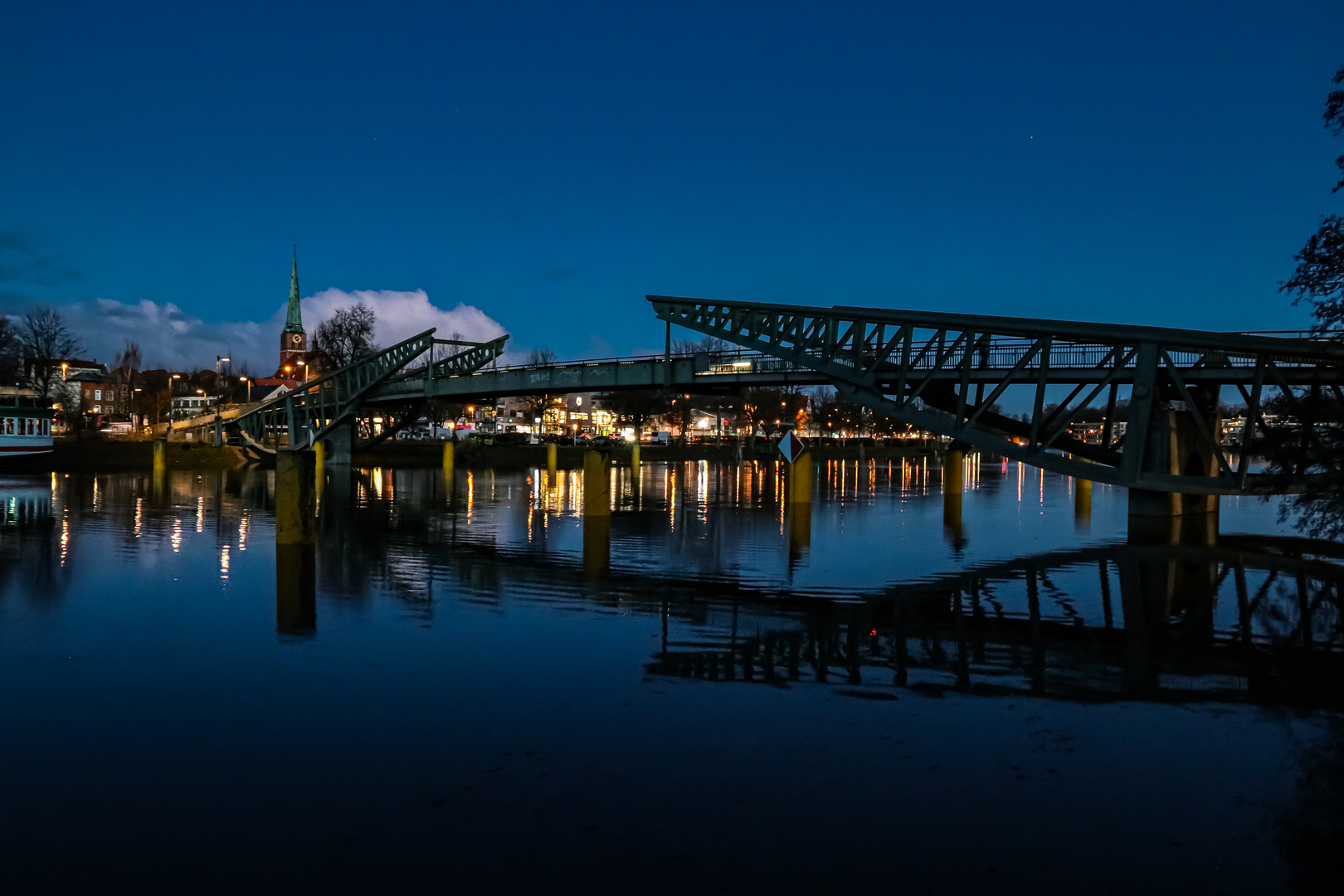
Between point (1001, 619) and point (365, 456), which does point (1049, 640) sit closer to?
point (1001, 619)

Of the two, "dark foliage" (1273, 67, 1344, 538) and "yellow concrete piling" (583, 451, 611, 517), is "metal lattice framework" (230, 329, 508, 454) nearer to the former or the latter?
"yellow concrete piling" (583, 451, 611, 517)

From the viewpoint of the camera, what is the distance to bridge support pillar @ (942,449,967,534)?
29125mm

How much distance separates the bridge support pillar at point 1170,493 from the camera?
26.9 meters

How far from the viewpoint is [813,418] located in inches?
5733

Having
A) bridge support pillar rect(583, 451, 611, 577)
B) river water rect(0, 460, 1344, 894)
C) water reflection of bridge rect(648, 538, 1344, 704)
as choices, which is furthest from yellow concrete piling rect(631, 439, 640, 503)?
water reflection of bridge rect(648, 538, 1344, 704)

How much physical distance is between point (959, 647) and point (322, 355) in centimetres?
8044

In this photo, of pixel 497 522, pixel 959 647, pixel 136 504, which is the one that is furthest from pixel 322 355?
pixel 959 647

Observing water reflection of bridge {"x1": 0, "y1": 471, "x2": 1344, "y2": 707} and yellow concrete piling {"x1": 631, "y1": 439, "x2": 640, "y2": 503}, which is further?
yellow concrete piling {"x1": 631, "y1": 439, "x2": 640, "y2": 503}

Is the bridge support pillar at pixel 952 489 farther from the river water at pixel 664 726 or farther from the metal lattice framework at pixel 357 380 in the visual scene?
the metal lattice framework at pixel 357 380

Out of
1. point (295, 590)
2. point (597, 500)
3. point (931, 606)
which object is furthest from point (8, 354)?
point (931, 606)

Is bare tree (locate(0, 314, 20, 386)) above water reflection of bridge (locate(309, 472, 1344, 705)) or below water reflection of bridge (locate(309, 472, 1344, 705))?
above

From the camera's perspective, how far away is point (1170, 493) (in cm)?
2791

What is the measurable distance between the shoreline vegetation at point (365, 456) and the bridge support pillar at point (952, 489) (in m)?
24.5

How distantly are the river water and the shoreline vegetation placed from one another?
131 ft
